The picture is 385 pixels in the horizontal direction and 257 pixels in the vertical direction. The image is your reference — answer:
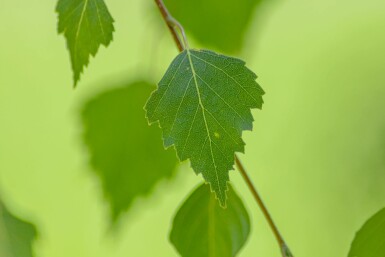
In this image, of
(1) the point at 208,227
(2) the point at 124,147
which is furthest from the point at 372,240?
(2) the point at 124,147

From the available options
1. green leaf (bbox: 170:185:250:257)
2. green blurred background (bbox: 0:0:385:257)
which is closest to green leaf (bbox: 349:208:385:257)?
green leaf (bbox: 170:185:250:257)

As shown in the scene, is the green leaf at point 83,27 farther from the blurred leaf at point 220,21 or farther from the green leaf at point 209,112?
the blurred leaf at point 220,21

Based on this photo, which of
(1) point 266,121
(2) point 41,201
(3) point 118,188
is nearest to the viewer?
(3) point 118,188

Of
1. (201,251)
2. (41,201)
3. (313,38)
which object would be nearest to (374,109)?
(313,38)

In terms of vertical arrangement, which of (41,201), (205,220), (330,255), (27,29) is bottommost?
(330,255)

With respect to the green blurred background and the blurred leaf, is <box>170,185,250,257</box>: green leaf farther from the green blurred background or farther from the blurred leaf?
the green blurred background

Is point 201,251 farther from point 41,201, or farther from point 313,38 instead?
point 313,38
